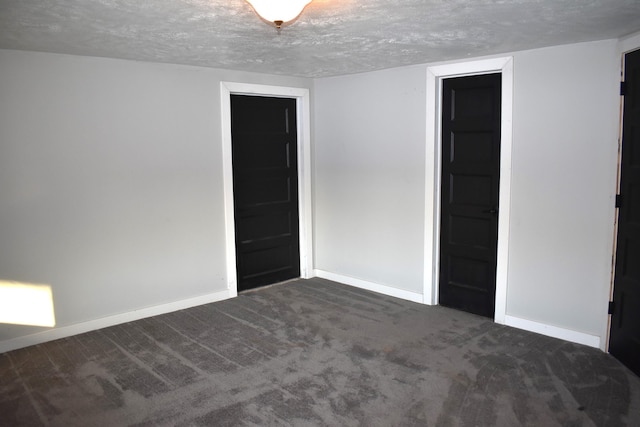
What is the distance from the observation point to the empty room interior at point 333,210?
10.1 feet

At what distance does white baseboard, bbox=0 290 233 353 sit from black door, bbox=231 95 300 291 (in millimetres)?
470

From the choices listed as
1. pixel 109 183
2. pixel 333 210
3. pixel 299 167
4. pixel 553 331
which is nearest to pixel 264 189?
pixel 299 167

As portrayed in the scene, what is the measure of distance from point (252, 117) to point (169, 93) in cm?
97

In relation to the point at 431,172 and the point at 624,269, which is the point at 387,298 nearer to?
the point at 431,172

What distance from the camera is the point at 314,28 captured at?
126 inches

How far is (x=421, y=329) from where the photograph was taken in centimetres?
430

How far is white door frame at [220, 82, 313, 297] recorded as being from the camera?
502 centimetres

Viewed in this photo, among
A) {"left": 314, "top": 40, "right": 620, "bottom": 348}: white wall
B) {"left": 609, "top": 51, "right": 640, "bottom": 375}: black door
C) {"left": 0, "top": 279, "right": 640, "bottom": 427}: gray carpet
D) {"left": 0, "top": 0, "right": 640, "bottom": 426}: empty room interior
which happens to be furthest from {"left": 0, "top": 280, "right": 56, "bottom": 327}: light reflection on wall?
{"left": 609, "top": 51, "right": 640, "bottom": 375}: black door

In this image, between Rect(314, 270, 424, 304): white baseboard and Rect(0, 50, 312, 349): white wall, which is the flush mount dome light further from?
Rect(314, 270, 424, 304): white baseboard

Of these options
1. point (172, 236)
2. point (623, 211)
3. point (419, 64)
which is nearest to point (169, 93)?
point (172, 236)

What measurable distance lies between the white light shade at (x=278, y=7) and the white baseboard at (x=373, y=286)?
3333 millimetres

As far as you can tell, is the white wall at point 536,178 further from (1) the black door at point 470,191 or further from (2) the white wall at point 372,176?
(1) the black door at point 470,191

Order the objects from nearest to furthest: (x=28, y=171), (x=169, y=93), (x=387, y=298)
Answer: (x=28, y=171) < (x=169, y=93) < (x=387, y=298)

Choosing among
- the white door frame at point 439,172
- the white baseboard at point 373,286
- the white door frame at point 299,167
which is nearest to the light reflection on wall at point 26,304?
the white door frame at point 299,167
